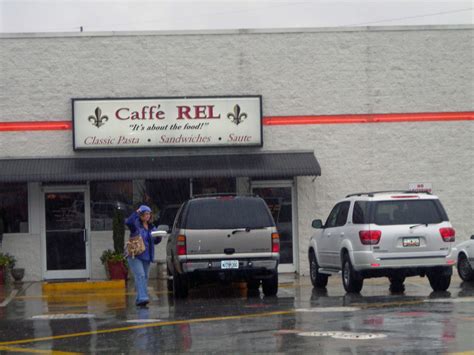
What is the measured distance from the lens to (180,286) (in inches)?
722

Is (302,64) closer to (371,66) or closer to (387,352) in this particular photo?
(371,66)

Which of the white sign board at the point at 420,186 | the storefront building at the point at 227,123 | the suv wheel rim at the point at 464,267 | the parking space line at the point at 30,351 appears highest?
the storefront building at the point at 227,123

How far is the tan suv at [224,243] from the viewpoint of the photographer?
703 inches

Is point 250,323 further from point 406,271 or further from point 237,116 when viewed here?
point 237,116

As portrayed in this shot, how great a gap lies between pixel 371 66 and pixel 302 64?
178 centimetres

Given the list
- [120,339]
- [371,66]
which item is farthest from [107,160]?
[120,339]

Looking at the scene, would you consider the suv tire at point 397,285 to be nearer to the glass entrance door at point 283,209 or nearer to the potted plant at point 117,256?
the glass entrance door at point 283,209

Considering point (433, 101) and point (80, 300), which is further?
point (433, 101)

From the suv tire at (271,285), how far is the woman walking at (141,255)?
2.52 metres

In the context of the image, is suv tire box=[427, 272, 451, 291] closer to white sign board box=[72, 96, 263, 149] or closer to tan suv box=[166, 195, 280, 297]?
tan suv box=[166, 195, 280, 297]

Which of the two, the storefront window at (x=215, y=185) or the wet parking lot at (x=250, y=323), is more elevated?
the storefront window at (x=215, y=185)

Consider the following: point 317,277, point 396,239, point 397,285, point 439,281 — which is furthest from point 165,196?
point 396,239

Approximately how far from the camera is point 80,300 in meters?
19.5

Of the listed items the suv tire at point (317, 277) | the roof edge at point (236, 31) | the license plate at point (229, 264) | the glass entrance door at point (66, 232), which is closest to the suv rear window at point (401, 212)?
the license plate at point (229, 264)
